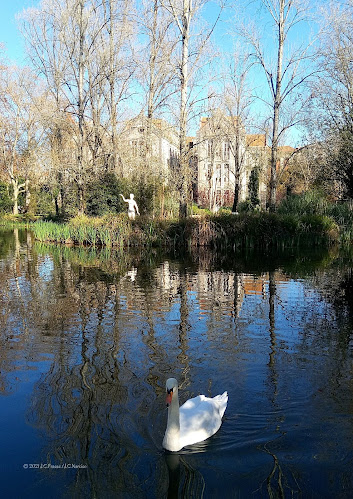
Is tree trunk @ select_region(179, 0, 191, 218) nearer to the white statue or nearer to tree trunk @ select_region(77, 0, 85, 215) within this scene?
the white statue

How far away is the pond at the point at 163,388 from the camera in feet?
10.5

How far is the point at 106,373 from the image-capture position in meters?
4.85

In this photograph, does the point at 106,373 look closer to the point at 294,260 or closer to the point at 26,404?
the point at 26,404

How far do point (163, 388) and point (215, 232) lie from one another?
13.7 m

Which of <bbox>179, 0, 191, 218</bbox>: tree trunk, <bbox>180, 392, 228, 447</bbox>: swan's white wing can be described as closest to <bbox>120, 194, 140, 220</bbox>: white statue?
<bbox>179, 0, 191, 218</bbox>: tree trunk

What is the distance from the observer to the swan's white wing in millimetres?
3494

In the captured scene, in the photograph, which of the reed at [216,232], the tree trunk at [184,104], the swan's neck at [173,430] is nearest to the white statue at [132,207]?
the reed at [216,232]

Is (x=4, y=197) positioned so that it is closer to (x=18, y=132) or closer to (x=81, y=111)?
(x=18, y=132)

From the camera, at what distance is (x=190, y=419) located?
11.8 feet

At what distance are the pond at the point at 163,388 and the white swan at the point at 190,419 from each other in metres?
0.11

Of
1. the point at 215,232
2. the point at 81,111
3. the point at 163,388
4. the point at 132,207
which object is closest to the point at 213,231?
the point at 215,232

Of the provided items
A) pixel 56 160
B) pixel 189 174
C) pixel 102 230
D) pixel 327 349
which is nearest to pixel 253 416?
pixel 327 349

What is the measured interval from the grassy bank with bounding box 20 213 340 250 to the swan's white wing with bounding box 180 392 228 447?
14.1 metres

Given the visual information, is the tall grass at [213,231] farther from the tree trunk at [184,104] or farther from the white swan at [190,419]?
the white swan at [190,419]
